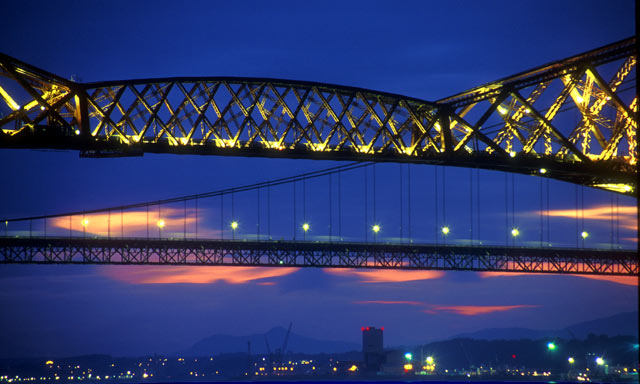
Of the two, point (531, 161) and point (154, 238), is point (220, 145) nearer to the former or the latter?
point (531, 161)

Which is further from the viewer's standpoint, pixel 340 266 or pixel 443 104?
pixel 340 266

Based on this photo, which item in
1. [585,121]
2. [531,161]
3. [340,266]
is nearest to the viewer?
[585,121]

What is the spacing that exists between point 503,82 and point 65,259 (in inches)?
3220

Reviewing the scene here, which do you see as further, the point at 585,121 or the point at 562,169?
the point at 562,169

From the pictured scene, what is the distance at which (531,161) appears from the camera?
65688 mm

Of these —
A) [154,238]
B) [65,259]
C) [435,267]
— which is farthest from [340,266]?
[65,259]

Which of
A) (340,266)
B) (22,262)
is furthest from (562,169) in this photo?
(22,262)

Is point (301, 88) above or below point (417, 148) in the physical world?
above

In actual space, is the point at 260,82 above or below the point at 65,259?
above

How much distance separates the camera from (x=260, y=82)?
62.2 metres

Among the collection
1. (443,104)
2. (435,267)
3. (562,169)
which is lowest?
(435,267)

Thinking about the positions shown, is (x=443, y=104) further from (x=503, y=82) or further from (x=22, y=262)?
(x=22, y=262)

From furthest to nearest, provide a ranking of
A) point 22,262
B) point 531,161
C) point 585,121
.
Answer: point 22,262 → point 531,161 → point 585,121

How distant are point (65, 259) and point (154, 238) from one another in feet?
42.1
